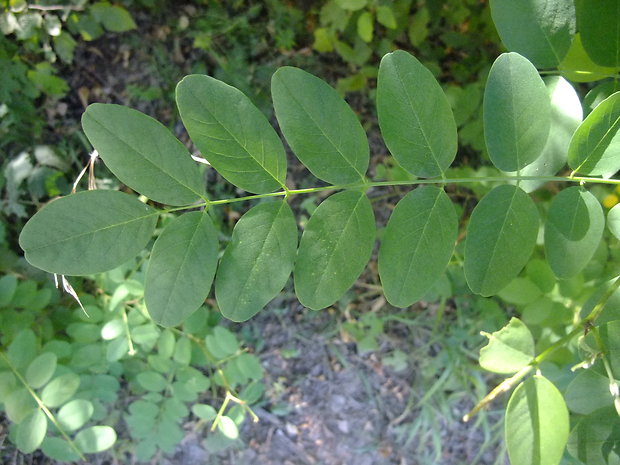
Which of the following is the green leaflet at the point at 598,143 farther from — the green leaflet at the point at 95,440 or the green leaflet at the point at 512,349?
the green leaflet at the point at 95,440

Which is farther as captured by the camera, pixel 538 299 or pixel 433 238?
pixel 538 299

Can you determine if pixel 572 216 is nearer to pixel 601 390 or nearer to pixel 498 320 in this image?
pixel 601 390

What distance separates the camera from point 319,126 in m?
1.00

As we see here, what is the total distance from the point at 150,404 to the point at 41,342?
39cm

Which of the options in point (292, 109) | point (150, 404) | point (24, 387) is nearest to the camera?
→ point (292, 109)

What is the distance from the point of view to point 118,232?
98 cm

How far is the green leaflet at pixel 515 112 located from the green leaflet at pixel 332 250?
26 centimetres

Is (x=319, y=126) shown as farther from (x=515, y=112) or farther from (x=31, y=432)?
(x=31, y=432)

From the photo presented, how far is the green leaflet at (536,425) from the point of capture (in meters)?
1.01

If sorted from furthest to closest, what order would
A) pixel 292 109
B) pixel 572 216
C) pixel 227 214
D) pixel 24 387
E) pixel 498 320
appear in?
pixel 227 214, pixel 498 320, pixel 24 387, pixel 572 216, pixel 292 109

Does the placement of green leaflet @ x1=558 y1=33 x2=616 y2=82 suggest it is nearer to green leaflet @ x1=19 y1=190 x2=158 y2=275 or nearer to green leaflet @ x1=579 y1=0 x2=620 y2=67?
green leaflet @ x1=579 y1=0 x2=620 y2=67

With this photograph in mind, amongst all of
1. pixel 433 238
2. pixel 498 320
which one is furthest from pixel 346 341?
pixel 433 238

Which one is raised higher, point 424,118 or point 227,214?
point 424,118

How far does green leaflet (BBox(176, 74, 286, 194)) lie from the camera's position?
3.10 ft
